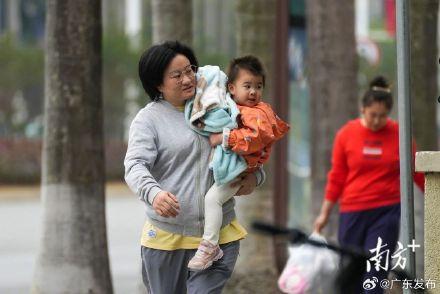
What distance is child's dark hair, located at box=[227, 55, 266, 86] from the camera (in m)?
5.74

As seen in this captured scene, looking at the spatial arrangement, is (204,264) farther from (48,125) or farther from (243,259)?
(243,259)

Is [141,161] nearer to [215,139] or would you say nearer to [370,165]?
[215,139]

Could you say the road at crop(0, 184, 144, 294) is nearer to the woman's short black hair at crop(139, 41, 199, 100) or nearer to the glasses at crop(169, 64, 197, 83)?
the woman's short black hair at crop(139, 41, 199, 100)

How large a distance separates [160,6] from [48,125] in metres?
2.02

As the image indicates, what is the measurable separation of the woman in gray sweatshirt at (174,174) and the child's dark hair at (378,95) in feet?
10.1

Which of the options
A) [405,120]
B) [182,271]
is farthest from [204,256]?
[405,120]

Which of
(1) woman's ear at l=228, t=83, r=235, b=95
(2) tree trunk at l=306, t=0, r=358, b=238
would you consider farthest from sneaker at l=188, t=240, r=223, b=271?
(2) tree trunk at l=306, t=0, r=358, b=238

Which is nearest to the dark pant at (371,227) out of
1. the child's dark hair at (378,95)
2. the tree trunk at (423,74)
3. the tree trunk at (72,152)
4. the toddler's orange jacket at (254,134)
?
the child's dark hair at (378,95)

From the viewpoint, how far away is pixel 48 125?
990cm

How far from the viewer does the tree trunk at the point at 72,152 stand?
9773mm

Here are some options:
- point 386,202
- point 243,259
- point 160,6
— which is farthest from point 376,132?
point 243,259

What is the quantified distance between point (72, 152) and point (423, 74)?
3.55 m

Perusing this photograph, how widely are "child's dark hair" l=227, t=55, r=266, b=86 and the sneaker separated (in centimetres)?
76

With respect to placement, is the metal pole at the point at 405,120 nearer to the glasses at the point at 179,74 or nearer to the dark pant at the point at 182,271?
the dark pant at the point at 182,271
